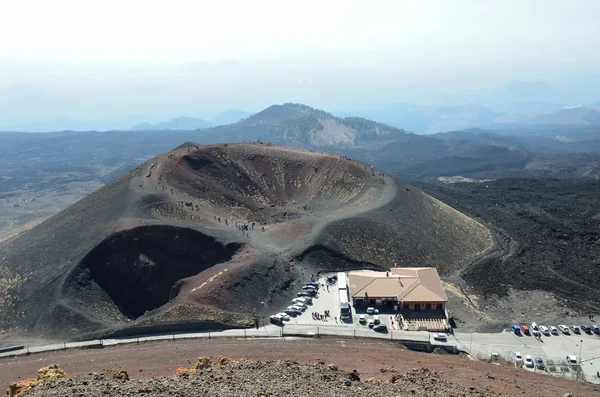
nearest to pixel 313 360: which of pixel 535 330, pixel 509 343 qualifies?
Answer: pixel 509 343

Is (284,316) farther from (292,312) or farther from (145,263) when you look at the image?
(145,263)

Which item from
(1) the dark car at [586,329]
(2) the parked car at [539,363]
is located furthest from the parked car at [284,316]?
(1) the dark car at [586,329]

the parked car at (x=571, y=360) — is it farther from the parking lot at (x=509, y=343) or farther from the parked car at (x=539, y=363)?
the parked car at (x=539, y=363)

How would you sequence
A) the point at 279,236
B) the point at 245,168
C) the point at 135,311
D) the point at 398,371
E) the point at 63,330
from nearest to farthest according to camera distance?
the point at 398,371, the point at 63,330, the point at 135,311, the point at 279,236, the point at 245,168

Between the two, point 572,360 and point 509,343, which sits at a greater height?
point 509,343

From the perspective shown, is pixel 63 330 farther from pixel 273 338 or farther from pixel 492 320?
pixel 492 320

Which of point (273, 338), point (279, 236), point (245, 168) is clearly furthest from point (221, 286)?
point (245, 168)

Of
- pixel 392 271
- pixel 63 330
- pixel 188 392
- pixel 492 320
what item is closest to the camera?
pixel 188 392
